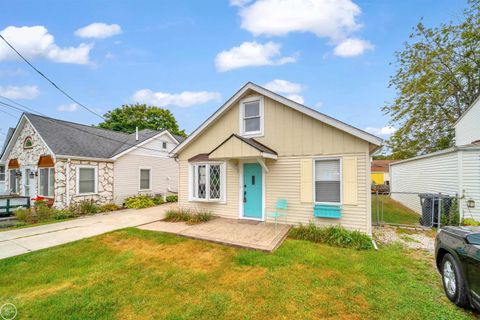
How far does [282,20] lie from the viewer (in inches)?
376

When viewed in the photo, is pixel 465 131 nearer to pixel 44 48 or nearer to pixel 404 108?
pixel 404 108

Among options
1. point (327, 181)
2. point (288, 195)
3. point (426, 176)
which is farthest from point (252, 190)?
point (426, 176)

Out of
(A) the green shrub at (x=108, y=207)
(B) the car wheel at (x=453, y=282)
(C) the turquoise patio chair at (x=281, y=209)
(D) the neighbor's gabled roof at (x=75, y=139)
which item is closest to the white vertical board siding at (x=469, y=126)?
(C) the turquoise patio chair at (x=281, y=209)

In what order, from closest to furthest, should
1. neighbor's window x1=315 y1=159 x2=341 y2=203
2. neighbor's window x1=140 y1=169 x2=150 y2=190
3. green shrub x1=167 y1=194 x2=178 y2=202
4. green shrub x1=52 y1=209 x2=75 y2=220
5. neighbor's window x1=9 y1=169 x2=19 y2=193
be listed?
1. neighbor's window x1=315 y1=159 x2=341 y2=203
2. green shrub x1=52 y1=209 x2=75 y2=220
3. neighbor's window x1=9 y1=169 x2=19 y2=193
4. neighbor's window x1=140 y1=169 x2=150 y2=190
5. green shrub x1=167 y1=194 x2=178 y2=202

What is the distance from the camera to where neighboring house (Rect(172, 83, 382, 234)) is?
653 centimetres

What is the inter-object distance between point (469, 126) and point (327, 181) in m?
12.8

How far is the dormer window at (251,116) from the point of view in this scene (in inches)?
316

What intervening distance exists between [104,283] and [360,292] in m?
4.64

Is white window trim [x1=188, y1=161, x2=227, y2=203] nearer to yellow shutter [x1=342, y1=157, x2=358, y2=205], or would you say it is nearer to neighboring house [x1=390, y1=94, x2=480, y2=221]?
yellow shutter [x1=342, y1=157, x2=358, y2=205]

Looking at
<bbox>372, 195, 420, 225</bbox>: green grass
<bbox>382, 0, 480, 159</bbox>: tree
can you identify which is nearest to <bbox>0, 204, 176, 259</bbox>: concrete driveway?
<bbox>372, 195, 420, 225</bbox>: green grass

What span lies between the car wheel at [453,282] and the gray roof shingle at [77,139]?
577 inches

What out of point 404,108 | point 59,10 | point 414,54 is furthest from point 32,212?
point 414,54

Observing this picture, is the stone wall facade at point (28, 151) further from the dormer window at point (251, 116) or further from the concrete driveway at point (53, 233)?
the dormer window at point (251, 116)

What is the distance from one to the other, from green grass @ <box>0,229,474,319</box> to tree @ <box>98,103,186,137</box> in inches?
1073
